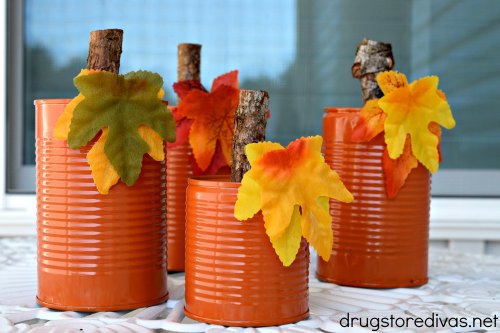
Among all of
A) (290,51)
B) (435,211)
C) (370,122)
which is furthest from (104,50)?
(435,211)

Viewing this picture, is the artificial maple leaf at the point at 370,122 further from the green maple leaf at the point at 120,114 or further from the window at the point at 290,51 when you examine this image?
the window at the point at 290,51

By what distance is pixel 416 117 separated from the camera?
32.4 inches

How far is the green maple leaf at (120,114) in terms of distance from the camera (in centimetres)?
68

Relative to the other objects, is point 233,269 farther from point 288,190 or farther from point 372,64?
point 372,64

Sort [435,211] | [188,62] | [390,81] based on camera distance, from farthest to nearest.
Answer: [435,211]
[188,62]
[390,81]

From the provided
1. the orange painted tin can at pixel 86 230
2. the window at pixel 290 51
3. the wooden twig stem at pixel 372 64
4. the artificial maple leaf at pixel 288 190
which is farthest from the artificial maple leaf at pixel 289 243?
the window at pixel 290 51

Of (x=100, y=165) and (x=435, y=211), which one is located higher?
(x=100, y=165)

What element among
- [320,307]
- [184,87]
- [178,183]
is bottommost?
[320,307]

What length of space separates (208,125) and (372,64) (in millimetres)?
210

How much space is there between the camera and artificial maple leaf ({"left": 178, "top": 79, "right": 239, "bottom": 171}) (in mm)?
840

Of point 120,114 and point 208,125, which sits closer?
point 120,114

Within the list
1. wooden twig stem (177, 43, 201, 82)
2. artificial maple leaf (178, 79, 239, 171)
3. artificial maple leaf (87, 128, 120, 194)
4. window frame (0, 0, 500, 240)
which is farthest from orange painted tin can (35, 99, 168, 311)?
window frame (0, 0, 500, 240)

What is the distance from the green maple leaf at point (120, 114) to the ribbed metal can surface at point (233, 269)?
2.8 inches

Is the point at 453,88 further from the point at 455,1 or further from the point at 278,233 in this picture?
the point at 278,233
